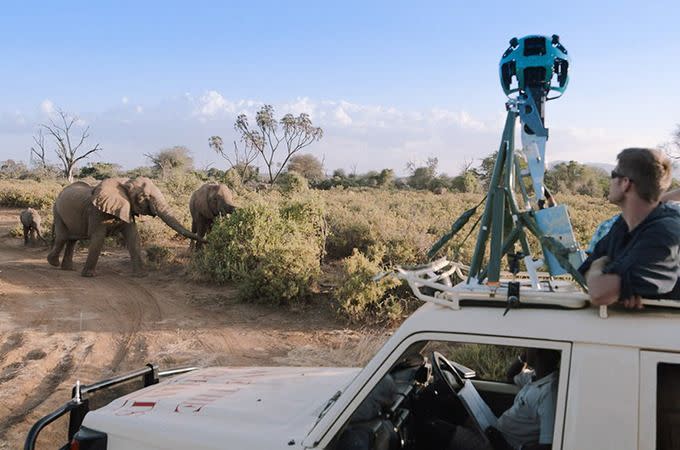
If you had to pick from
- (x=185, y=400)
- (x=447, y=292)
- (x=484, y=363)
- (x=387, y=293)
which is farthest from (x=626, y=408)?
(x=387, y=293)

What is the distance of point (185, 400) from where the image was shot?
2.85m

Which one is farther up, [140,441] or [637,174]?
[637,174]

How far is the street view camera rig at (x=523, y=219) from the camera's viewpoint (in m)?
2.46

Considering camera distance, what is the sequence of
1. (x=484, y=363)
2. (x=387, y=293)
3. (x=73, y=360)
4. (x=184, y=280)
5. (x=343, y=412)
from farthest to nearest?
(x=184, y=280), (x=387, y=293), (x=73, y=360), (x=484, y=363), (x=343, y=412)

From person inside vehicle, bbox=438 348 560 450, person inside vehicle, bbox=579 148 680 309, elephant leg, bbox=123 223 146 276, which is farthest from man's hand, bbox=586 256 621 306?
elephant leg, bbox=123 223 146 276

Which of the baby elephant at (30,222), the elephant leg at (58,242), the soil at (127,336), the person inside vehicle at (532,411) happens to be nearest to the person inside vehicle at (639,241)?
the person inside vehicle at (532,411)

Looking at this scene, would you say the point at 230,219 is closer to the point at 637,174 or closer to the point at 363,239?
→ the point at 363,239

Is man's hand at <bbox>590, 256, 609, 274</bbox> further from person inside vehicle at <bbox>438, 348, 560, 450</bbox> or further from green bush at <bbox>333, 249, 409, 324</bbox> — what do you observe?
green bush at <bbox>333, 249, 409, 324</bbox>

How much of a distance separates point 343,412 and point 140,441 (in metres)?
0.98

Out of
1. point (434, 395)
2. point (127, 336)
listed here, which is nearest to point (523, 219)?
point (434, 395)

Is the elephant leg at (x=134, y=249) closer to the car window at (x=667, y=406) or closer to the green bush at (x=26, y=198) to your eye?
the car window at (x=667, y=406)

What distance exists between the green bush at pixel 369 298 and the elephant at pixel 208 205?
734 cm

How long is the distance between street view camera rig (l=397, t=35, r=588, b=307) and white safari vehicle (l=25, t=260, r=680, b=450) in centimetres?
5

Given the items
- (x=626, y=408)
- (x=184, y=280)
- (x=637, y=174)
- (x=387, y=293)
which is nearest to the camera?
(x=626, y=408)
